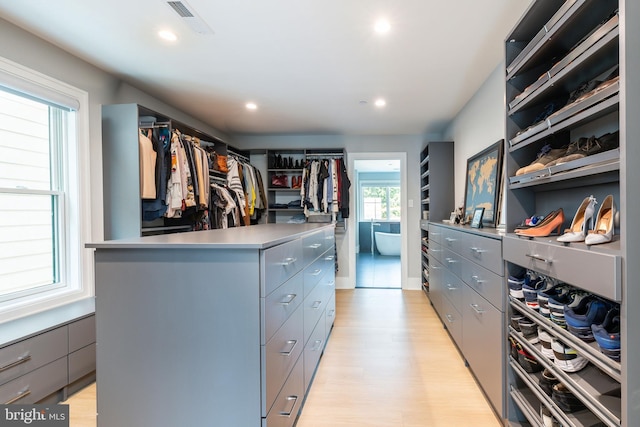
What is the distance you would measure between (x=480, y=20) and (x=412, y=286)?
359 cm

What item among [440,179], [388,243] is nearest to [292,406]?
[440,179]

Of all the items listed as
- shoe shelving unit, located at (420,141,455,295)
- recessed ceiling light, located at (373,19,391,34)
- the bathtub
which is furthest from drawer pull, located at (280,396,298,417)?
the bathtub

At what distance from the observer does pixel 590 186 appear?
Answer: 4.44ft

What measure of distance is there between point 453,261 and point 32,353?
2825mm

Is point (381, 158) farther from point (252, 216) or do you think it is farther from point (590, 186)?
point (590, 186)

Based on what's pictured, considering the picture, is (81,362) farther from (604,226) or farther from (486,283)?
(604,226)

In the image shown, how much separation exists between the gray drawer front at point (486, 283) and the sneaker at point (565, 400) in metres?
0.45

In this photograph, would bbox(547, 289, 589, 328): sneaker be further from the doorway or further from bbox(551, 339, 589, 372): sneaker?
the doorway

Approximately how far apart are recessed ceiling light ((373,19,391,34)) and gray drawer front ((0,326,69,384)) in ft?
8.65

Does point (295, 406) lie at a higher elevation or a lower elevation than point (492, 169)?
lower

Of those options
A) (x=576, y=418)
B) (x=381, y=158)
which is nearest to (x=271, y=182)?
(x=381, y=158)

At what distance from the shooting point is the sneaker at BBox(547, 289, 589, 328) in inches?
44.9

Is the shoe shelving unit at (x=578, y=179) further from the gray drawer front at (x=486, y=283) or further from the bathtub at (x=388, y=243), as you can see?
the bathtub at (x=388, y=243)

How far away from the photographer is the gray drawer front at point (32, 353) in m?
1.56
